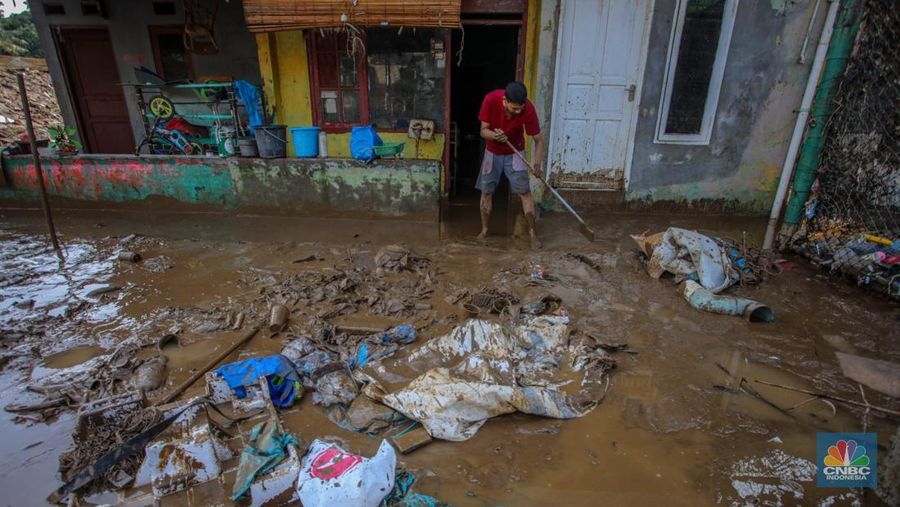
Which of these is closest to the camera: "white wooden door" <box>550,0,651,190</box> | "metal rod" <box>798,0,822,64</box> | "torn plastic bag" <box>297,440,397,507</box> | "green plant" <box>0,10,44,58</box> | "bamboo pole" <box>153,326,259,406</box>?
"torn plastic bag" <box>297,440,397,507</box>

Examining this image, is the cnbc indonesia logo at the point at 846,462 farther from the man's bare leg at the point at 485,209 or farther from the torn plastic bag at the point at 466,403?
the man's bare leg at the point at 485,209

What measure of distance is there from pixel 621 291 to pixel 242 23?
8165mm

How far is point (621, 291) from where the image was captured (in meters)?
4.38

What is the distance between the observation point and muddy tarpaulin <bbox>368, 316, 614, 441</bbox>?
2.68 meters

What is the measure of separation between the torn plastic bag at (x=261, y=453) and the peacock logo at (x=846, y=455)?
3008 mm

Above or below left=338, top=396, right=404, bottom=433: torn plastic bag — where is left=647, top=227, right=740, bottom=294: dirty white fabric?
above

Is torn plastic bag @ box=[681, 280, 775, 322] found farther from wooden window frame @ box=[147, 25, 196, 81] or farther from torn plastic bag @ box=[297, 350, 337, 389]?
wooden window frame @ box=[147, 25, 196, 81]

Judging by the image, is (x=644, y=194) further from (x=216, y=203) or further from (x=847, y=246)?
(x=216, y=203)

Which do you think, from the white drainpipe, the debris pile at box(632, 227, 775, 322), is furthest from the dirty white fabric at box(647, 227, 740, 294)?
the white drainpipe

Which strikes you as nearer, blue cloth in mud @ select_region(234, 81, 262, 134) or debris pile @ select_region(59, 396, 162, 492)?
debris pile @ select_region(59, 396, 162, 492)

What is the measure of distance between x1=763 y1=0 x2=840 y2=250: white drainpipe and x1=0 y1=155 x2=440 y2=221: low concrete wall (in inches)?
195

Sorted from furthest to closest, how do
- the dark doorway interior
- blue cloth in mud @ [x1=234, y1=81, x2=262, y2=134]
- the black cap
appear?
1. the dark doorway interior
2. blue cloth in mud @ [x1=234, y1=81, x2=262, y2=134]
3. the black cap

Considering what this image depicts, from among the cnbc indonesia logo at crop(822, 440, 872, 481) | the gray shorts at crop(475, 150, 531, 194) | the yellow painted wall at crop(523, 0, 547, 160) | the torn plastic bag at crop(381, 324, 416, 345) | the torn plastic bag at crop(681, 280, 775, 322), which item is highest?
the yellow painted wall at crop(523, 0, 547, 160)

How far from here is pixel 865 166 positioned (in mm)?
4980
